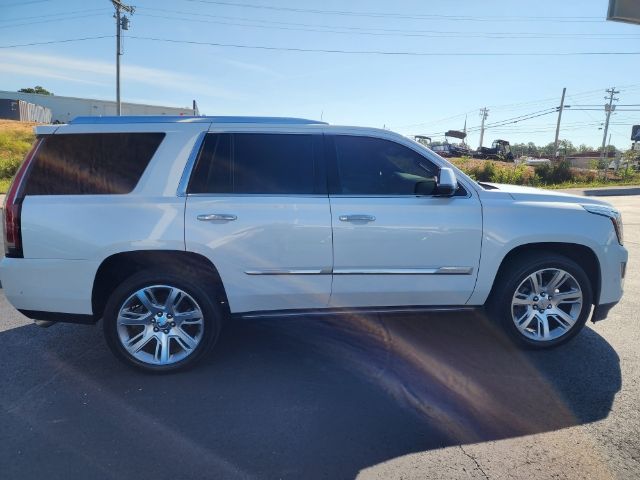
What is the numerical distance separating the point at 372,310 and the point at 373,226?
714mm

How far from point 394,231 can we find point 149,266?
1959 mm

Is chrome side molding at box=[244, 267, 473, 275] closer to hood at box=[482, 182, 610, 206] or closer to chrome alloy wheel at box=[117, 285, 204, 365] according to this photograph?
chrome alloy wheel at box=[117, 285, 204, 365]

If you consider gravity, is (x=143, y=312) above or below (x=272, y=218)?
below

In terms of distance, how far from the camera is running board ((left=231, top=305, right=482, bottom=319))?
3.82 metres

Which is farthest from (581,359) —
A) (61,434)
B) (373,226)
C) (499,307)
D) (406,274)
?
(61,434)

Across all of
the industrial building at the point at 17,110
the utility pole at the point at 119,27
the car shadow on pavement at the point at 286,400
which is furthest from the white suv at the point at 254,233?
the industrial building at the point at 17,110

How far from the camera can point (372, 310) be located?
395 cm

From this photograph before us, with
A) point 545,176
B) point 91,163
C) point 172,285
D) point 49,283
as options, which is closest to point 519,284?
point 172,285

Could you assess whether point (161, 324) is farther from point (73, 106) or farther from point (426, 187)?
point (73, 106)

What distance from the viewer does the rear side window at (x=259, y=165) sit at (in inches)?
148

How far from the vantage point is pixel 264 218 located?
12.0 feet

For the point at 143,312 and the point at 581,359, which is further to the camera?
the point at 581,359

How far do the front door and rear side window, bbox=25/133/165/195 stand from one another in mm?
1507

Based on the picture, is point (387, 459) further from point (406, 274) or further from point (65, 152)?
point (65, 152)
